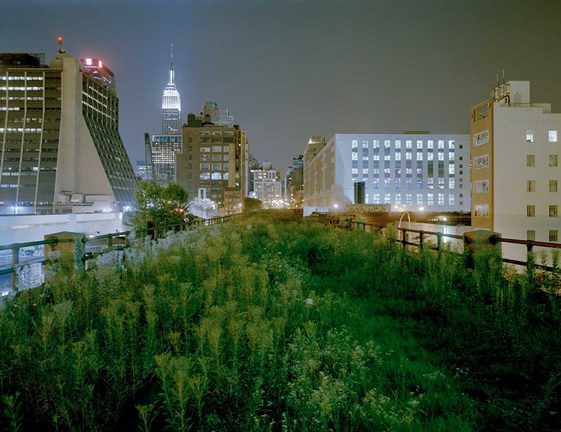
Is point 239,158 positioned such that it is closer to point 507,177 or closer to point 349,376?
point 507,177

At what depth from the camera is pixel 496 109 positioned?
177 ft

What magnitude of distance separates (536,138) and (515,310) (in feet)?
196

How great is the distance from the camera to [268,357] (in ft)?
12.9

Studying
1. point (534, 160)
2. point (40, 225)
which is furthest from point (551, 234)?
point (40, 225)

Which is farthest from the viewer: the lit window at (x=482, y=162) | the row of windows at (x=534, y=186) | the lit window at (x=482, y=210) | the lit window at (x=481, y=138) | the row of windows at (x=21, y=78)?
the row of windows at (x=21, y=78)

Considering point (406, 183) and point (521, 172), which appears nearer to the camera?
point (521, 172)

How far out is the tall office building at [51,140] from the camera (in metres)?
126

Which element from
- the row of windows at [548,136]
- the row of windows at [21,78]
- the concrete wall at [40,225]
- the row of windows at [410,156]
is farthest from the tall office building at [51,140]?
the row of windows at [548,136]

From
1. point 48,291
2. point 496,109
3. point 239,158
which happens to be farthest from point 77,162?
point 48,291

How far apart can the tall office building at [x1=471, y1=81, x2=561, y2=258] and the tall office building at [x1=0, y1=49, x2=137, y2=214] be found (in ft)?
364

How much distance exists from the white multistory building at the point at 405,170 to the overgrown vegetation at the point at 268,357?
99241 mm

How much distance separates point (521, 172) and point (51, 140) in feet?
468

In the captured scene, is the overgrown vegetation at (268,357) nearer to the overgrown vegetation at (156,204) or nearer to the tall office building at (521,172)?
the overgrown vegetation at (156,204)

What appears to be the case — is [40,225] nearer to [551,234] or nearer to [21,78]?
[551,234]
